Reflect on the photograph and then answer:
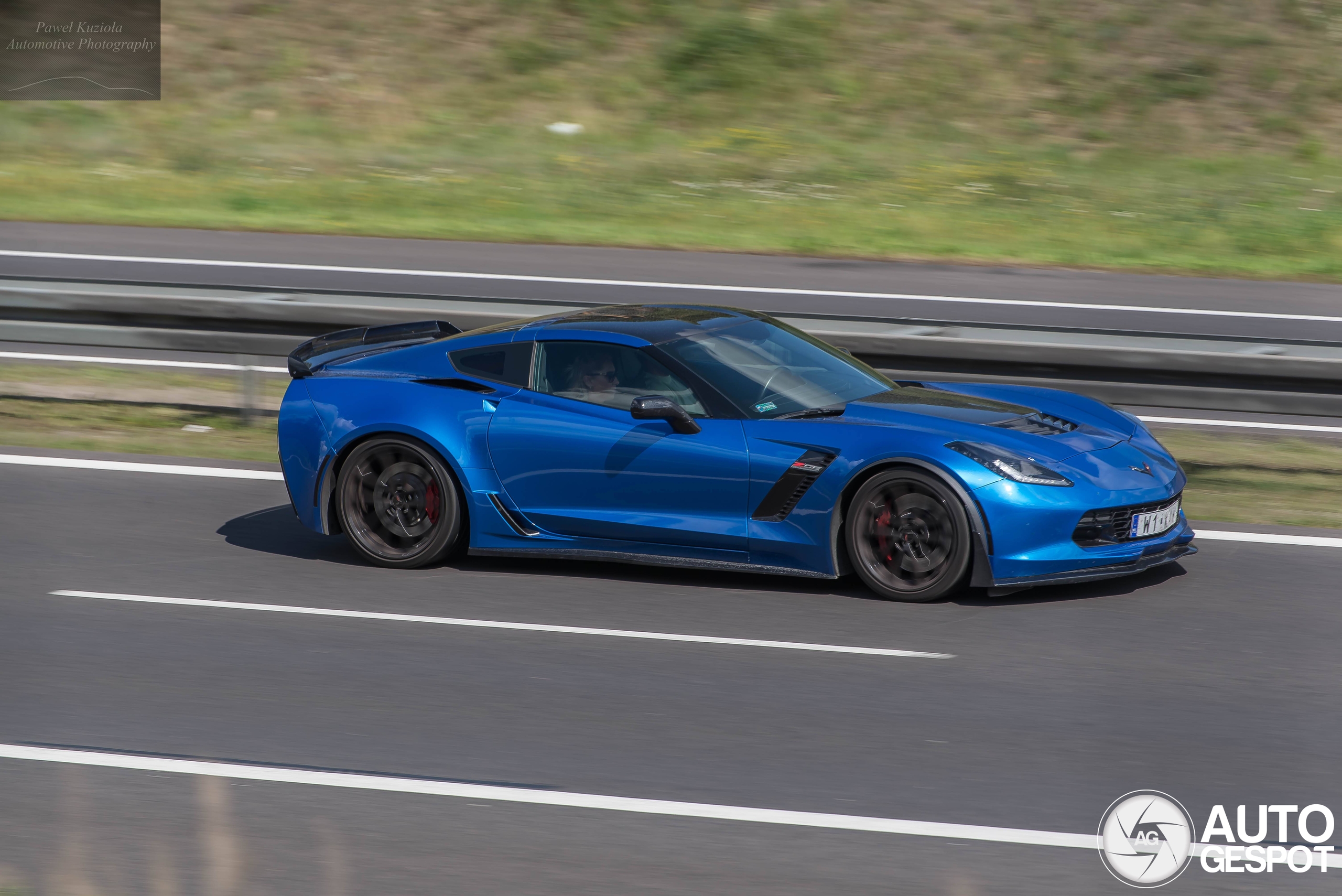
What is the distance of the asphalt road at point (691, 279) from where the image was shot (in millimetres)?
16453

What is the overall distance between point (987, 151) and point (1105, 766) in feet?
68.3

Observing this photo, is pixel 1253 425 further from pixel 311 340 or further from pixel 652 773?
pixel 652 773

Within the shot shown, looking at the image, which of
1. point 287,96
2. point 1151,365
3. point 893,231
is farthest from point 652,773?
point 287,96

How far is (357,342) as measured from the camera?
8.96m

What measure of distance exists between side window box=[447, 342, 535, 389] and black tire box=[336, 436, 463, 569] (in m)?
0.45

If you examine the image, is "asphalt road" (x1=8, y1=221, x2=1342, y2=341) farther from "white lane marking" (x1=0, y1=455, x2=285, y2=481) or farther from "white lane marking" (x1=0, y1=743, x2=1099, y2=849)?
"white lane marking" (x1=0, y1=743, x2=1099, y2=849)

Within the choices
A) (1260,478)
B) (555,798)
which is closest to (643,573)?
(555,798)

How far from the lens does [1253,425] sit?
11930 mm

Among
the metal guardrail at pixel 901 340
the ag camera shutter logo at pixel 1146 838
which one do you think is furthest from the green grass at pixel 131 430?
the ag camera shutter logo at pixel 1146 838

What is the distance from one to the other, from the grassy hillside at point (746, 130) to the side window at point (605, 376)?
1246 centimetres

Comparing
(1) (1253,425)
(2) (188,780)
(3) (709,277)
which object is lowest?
(2) (188,780)

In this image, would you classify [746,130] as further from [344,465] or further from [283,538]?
[344,465]

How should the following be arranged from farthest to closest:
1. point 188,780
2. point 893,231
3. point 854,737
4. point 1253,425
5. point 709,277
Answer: point 893,231
point 709,277
point 1253,425
point 854,737
point 188,780

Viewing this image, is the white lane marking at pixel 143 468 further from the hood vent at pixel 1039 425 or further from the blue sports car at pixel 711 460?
the hood vent at pixel 1039 425
